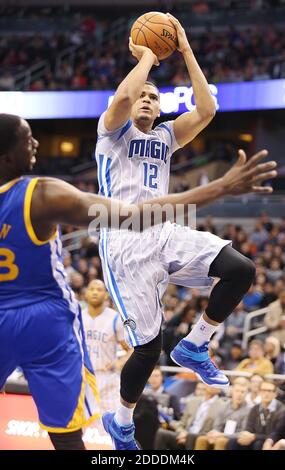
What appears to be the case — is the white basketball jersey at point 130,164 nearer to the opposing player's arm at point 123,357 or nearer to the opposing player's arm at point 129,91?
the opposing player's arm at point 129,91

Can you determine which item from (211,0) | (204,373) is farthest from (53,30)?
(204,373)

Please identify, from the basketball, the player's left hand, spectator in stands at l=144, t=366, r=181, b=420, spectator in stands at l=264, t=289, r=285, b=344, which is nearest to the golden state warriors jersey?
the basketball

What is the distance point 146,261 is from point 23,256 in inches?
56.4

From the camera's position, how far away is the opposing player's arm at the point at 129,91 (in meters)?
5.00

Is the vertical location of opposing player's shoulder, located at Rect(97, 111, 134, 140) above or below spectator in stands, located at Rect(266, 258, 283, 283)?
above

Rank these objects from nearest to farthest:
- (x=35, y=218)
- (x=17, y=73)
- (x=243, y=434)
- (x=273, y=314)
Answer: (x=35, y=218), (x=243, y=434), (x=273, y=314), (x=17, y=73)

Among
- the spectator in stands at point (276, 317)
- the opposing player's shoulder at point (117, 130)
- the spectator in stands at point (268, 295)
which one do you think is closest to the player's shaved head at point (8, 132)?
the opposing player's shoulder at point (117, 130)

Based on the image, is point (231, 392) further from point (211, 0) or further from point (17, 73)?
point (211, 0)

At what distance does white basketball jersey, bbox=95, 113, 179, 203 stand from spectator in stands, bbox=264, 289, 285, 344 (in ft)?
19.5

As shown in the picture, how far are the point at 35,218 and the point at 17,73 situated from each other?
20.4m

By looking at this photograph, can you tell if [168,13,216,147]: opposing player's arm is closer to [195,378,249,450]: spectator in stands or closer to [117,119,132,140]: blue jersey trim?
[117,119,132,140]: blue jersey trim

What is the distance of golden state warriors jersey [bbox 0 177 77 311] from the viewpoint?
3.87 meters

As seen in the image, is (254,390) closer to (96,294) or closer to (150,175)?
→ (96,294)

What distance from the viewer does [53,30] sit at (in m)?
25.9
